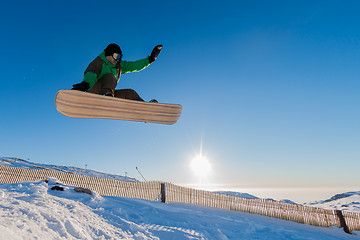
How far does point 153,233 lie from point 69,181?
7.50 metres

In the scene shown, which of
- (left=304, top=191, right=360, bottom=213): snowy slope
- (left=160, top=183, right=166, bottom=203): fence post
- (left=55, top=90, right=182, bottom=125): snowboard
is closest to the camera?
(left=55, top=90, right=182, bottom=125): snowboard

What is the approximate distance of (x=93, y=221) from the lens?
392cm

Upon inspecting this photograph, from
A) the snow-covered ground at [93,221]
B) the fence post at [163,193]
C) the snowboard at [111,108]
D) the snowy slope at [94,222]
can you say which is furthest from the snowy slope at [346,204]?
the snowboard at [111,108]

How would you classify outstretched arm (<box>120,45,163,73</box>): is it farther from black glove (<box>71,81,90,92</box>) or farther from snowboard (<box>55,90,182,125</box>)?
black glove (<box>71,81,90,92</box>)

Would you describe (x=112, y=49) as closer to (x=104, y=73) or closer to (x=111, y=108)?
(x=104, y=73)

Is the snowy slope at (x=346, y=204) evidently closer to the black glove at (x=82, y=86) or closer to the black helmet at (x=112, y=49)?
the black helmet at (x=112, y=49)

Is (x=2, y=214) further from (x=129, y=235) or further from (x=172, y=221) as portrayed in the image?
(x=172, y=221)

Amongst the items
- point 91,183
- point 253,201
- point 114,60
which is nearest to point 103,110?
point 114,60

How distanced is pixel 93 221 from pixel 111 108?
2.11 m

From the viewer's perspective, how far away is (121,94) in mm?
4957

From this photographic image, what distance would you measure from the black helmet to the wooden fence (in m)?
6.62

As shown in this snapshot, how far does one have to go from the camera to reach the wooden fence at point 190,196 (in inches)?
392

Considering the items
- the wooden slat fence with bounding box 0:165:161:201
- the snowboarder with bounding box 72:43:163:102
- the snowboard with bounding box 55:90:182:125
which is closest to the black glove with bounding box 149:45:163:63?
the snowboarder with bounding box 72:43:163:102

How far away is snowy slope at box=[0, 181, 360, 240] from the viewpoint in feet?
9.30
